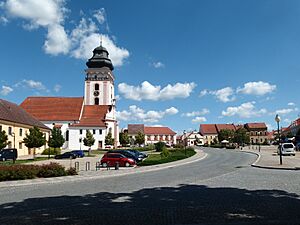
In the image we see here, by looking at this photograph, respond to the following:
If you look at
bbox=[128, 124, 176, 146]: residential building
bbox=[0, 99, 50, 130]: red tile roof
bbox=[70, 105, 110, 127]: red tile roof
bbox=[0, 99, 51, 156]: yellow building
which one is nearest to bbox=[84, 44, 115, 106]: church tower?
bbox=[70, 105, 110, 127]: red tile roof

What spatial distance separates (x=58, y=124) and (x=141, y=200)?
7133 cm

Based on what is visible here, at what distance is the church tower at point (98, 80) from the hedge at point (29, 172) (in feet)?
225

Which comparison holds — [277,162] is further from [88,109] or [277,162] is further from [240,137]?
[240,137]

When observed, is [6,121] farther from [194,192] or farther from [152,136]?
[152,136]

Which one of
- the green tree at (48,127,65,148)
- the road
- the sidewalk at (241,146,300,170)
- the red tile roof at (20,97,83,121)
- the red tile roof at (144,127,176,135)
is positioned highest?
the red tile roof at (20,97,83,121)

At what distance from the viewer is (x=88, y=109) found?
82.8 meters

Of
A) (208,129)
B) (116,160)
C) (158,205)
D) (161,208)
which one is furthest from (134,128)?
(161,208)

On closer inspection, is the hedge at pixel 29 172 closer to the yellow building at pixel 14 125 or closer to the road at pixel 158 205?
the road at pixel 158 205

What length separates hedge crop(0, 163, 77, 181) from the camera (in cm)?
1839

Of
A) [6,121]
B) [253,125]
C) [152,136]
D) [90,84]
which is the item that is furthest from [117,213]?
[253,125]

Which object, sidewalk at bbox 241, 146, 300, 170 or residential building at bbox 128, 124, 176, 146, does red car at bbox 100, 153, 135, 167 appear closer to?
sidewalk at bbox 241, 146, 300, 170

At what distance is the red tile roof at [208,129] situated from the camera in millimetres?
140750

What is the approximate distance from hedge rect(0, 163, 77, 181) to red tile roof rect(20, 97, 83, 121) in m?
58.9

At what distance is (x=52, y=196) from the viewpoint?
1244 cm
